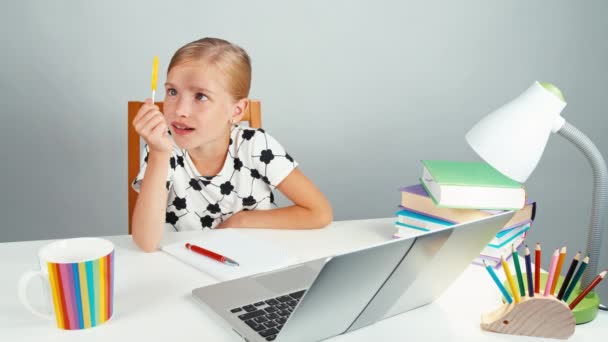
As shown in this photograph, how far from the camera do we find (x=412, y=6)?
2.07 meters

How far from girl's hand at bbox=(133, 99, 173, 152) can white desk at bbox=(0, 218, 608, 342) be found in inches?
8.2

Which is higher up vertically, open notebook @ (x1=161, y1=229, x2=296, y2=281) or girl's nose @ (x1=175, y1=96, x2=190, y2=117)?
girl's nose @ (x1=175, y1=96, x2=190, y2=117)

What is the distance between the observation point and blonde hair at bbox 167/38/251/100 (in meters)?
1.27

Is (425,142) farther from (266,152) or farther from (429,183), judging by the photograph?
(429,183)

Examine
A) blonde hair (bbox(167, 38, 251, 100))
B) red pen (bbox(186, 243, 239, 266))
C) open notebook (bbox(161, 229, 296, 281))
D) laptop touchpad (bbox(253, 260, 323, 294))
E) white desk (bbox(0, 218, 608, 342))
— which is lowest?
white desk (bbox(0, 218, 608, 342))

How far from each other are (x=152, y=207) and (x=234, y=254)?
22 centimetres

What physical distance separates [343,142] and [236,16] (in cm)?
63

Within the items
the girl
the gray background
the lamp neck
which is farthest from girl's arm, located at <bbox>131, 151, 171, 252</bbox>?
the gray background

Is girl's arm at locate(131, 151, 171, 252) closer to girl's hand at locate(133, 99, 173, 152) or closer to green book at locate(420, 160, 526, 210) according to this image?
girl's hand at locate(133, 99, 173, 152)

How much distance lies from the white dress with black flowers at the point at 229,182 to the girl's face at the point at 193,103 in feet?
0.45

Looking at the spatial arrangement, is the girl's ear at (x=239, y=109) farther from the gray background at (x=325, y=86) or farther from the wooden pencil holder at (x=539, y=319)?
the wooden pencil holder at (x=539, y=319)

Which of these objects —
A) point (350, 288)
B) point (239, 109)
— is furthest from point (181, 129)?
point (350, 288)

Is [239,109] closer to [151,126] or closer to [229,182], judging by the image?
[229,182]

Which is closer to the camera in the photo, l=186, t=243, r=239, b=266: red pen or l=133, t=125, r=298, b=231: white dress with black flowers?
l=186, t=243, r=239, b=266: red pen
